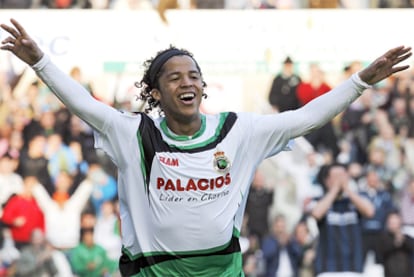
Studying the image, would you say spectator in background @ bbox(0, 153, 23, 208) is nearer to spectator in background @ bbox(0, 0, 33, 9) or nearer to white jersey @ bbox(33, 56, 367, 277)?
spectator in background @ bbox(0, 0, 33, 9)

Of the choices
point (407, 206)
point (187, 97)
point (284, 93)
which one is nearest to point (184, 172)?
point (187, 97)

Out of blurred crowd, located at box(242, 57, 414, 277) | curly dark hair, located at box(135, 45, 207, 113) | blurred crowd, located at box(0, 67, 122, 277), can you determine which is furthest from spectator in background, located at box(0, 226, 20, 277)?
curly dark hair, located at box(135, 45, 207, 113)

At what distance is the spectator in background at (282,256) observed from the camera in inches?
525

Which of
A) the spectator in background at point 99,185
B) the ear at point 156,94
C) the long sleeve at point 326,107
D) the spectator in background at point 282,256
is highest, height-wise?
the ear at point 156,94

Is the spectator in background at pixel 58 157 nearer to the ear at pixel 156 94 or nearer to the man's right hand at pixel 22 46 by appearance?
the ear at pixel 156 94

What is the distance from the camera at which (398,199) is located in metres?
14.1

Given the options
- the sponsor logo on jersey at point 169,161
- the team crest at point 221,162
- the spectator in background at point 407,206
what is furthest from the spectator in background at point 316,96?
the sponsor logo on jersey at point 169,161

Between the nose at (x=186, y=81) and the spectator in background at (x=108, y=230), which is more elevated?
the nose at (x=186, y=81)

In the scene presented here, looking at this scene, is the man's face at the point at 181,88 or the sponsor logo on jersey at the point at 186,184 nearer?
the sponsor logo on jersey at the point at 186,184

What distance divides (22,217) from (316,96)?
165 inches

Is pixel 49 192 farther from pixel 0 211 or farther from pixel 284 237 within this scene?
pixel 284 237

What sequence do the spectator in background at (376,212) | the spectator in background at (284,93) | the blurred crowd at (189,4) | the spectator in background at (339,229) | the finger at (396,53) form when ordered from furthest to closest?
the blurred crowd at (189,4), the spectator in background at (284,93), the spectator in background at (376,212), the spectator in background at (339,229), the finger at (396,53)

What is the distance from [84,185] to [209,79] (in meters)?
2.31

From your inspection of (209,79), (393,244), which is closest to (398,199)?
(393,244)
